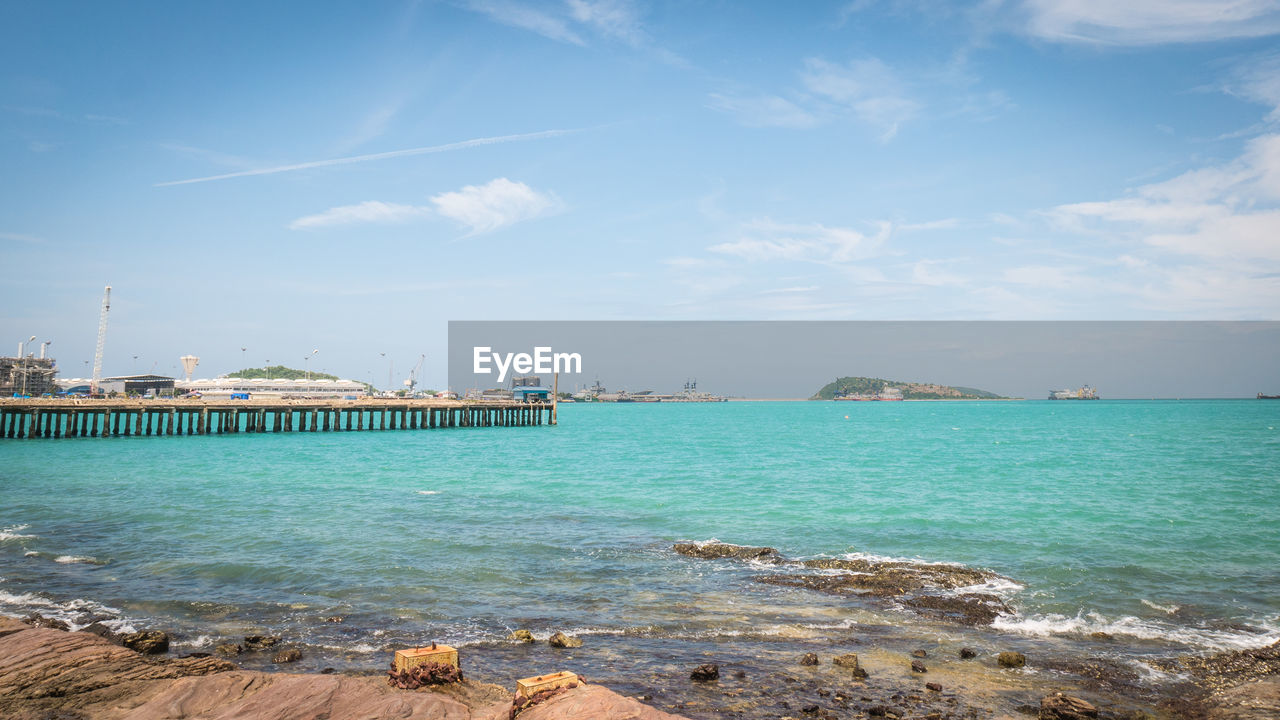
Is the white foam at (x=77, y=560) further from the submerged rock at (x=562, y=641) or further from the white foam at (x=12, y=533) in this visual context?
the submerged rock at (x=562, y=641)

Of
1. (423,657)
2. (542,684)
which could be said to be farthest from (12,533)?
(542,684)

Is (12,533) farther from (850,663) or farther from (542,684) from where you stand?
(850,663)

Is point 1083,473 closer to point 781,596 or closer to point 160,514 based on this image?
point 781,596

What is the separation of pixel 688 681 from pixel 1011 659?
4.45 meters

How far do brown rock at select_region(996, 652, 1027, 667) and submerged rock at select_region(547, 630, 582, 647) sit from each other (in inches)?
227

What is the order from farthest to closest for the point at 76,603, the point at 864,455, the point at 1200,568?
the point at 864,455 → the point at 1200,568 → the point at 76,603

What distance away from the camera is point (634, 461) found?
143ft

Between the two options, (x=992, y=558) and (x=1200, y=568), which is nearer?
(x=1200, y=568)

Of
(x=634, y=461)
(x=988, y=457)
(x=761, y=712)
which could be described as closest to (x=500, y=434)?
(x=634, y=461)

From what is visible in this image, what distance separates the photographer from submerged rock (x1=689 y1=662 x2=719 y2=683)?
28.5 feet

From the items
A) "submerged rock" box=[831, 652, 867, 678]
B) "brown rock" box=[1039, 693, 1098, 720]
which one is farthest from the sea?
"brown rock" box=[1039, 693, 1098, 720]

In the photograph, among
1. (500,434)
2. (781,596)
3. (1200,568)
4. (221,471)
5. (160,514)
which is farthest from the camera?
(500,434)

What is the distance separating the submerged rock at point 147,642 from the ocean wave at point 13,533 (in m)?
11.0

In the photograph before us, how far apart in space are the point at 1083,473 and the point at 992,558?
77.7 ft
